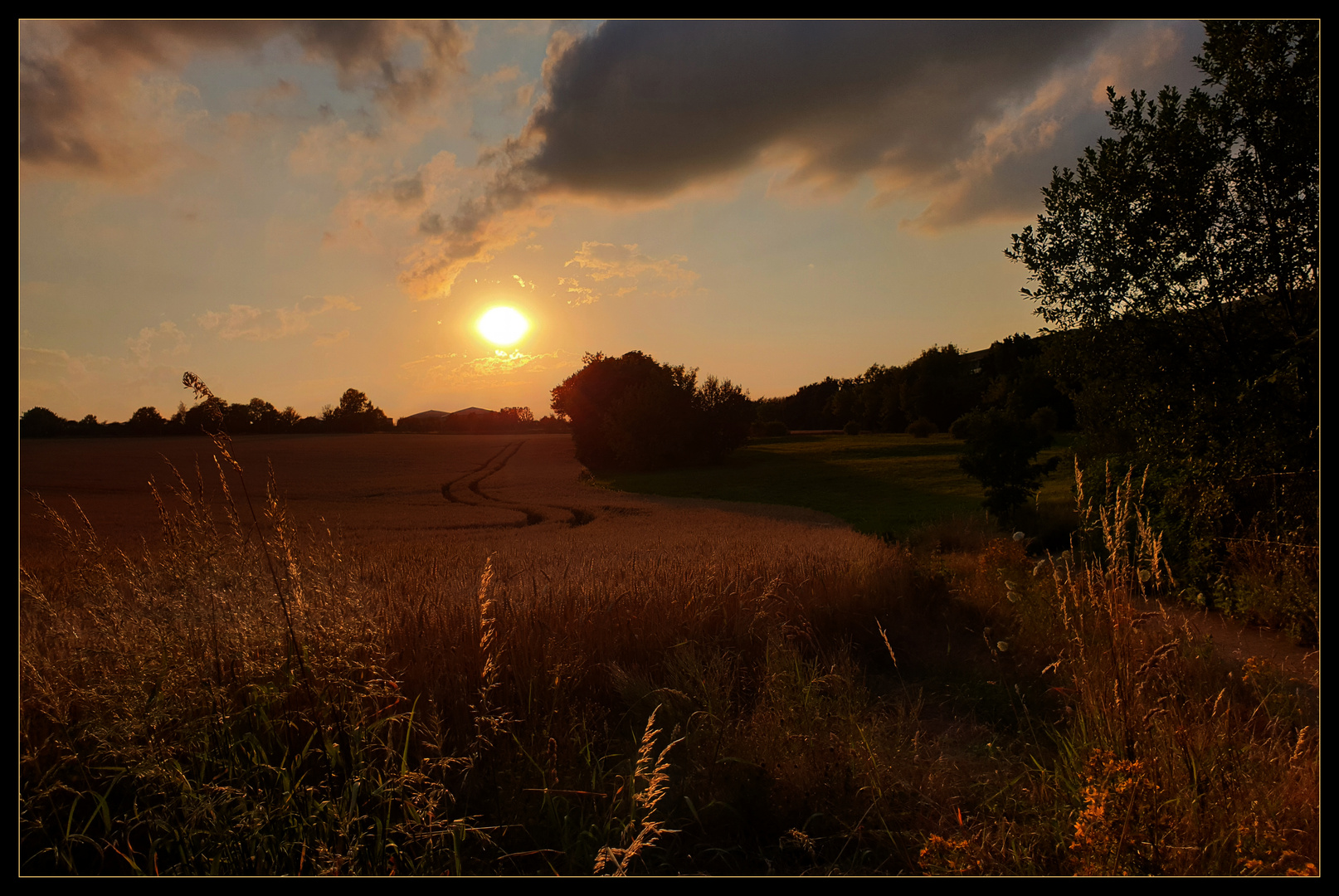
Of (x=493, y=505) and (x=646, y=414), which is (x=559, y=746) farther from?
(x=646, y=414)

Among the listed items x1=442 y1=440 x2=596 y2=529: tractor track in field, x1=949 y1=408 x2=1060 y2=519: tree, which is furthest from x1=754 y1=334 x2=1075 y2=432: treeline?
x1=442 y1=440 x2=596 y2=529: tractor track in field

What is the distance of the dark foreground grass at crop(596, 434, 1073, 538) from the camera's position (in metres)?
24.2

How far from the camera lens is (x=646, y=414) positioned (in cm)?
4903

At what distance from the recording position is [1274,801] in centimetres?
317

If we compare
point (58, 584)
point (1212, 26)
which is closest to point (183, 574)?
point (58, 584)

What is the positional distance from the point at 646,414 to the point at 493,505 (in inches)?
1034

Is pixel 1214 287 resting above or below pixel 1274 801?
above

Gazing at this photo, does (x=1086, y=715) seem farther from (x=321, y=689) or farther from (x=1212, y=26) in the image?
(x=1212, y=26)

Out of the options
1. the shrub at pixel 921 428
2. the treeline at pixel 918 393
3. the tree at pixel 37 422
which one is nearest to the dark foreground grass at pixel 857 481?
the shrub at pixel 921 428

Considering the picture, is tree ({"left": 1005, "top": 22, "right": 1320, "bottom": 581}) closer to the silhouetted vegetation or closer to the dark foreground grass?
the dark foreground grass

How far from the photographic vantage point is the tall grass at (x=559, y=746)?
3.00m

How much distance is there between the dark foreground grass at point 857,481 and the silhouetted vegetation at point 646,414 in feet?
7.40

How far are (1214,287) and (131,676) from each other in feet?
37.1
